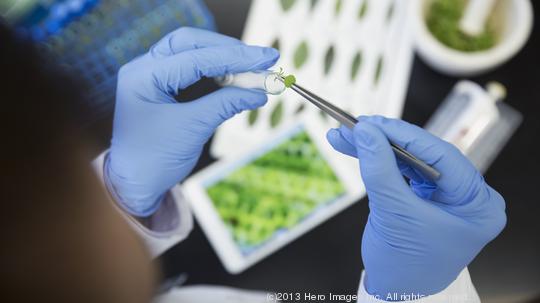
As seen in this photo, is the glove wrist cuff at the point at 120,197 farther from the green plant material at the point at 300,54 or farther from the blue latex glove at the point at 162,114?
the green plant material at the point at 300,54

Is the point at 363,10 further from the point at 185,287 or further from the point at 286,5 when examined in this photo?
the point at 185,287

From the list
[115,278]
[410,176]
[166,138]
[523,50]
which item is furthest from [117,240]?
[523,50]

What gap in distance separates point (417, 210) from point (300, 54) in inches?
16.1

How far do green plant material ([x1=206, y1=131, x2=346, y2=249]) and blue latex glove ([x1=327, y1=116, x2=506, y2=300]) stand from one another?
210mm

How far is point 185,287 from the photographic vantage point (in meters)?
0.67

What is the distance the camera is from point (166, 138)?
53 centimetres

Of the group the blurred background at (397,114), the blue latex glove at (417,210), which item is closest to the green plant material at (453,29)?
the blurred background at (397,114)

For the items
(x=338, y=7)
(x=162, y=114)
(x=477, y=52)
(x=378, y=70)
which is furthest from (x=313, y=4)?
(x=162, y=114)

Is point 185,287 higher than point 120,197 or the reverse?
the reverse

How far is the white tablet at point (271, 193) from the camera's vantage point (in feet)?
2.21

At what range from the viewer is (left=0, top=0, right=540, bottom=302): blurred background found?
0.64m

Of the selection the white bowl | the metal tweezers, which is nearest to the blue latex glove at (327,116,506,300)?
the metal tweezers

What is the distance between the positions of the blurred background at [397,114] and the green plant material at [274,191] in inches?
1.6

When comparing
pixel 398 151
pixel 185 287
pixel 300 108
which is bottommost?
pixel 185 287
